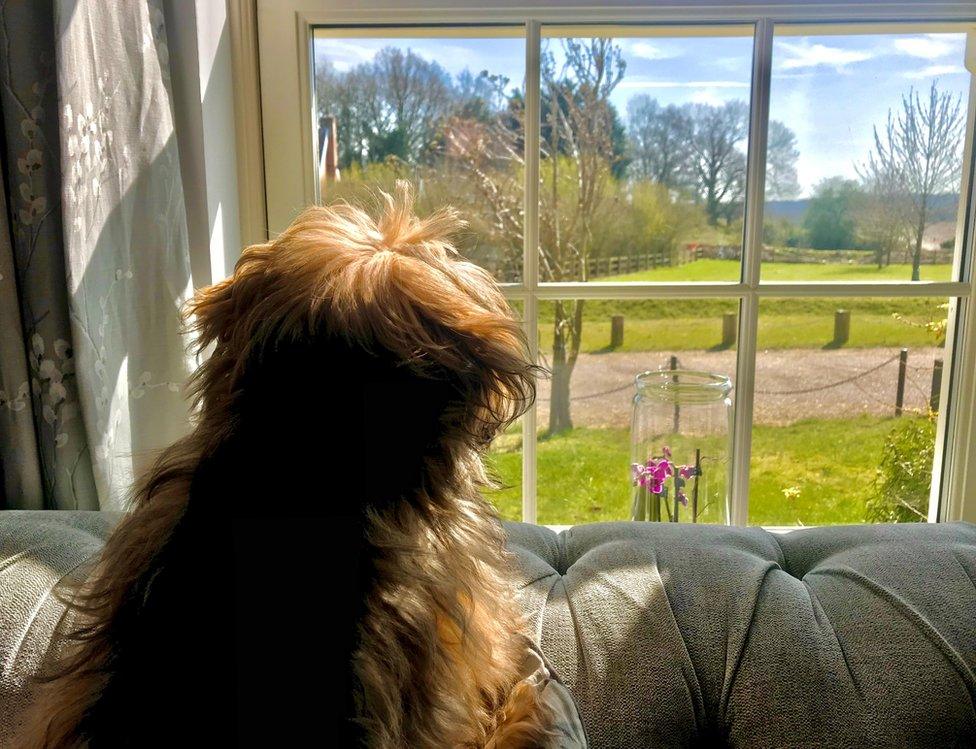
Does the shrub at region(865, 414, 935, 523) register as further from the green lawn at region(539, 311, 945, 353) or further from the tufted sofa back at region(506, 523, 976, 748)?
the tufted sofa back at region(506, 523, 976, 748)

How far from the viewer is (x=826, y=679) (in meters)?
0.83

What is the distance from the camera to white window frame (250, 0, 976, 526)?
1432 mm

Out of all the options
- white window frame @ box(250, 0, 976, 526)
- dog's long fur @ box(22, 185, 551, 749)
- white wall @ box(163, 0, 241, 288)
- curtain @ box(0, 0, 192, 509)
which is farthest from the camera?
white window frame @ box(250, 0, 976, 526)

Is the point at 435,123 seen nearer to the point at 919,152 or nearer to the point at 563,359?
the point at 563,359

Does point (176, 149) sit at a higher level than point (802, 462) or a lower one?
higher

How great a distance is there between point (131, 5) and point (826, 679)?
1191mm

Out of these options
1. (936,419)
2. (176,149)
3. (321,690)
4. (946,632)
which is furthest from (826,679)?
(176,149)

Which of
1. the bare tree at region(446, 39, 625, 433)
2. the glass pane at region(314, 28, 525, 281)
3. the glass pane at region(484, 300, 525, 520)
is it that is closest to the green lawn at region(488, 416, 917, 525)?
the glass pane at region(484, 300, 525, 520)

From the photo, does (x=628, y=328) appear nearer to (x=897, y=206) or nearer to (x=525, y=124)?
(x=525, y=124)

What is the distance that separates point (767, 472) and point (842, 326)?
0.31 meters

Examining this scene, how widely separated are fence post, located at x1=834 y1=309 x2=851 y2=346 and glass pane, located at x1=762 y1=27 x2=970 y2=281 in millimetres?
65

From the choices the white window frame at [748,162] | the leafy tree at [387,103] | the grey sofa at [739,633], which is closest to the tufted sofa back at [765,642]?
the grey sofa at [739,633]

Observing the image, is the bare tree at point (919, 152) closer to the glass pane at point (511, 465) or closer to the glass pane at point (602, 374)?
the glass pane at point (602, 374)

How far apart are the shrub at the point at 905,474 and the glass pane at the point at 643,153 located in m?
0.46
